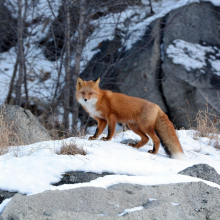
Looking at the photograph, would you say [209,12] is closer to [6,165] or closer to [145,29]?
[145,29]

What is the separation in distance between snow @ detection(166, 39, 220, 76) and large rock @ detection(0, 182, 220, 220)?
288 inches

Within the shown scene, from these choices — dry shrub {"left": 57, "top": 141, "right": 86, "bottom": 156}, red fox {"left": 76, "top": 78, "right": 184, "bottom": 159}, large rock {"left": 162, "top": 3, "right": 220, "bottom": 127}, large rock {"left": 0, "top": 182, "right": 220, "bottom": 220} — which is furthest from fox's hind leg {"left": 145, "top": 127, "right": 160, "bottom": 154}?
large rock {"left": 162, "top": 3, "right": 220, "bottom": 127}

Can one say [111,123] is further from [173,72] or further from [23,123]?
[173,72]

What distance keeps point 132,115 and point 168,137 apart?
0.68 meters

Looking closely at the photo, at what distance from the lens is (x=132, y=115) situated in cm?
437

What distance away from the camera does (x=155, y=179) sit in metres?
2.71

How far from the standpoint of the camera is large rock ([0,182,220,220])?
196 cm

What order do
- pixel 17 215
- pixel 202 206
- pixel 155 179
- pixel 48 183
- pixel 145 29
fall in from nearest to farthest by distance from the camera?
pixel 17 215
pixel 202 206
pixel 48 183
pixel 155 179
pixel 145 29

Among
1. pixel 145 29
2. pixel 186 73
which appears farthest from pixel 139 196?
pixel 145 29

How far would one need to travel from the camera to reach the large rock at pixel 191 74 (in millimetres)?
8836

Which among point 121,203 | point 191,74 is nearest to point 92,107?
point 121,203

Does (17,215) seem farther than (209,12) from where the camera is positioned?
No

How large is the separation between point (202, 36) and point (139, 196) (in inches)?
347

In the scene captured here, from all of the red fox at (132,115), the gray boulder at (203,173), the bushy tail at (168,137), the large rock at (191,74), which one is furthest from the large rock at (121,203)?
the large rock at (191,74)
